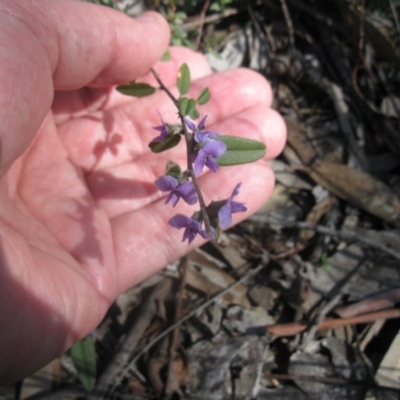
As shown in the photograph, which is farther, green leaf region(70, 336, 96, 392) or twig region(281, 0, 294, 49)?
twig region(281, 0, 294, 49)

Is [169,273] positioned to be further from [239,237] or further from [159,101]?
[159,101]

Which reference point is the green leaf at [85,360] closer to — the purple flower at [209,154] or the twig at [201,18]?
the purple flower at [209,154]

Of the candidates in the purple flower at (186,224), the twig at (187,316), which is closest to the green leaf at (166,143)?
the purple flower at (186,224)

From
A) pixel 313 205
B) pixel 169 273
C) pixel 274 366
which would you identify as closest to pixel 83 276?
pixel 169 273

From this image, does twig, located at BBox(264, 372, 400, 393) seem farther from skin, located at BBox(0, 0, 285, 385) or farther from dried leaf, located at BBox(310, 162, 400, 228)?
dried leaf, located at BBox(310, 162, 400, 228)

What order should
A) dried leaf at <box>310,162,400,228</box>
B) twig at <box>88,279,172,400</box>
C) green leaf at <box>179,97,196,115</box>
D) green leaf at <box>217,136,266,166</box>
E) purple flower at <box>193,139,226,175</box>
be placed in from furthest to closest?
1. dried leaf at <box>310,162,400,228</box>
2. twig at <box>88,279,172,400</box>
3. green leaf at <box>179,97,196,115</box>
4. green leaf at <box>217,136,266,166</box>
5. purple flower at <box>193,139,226,175</box>

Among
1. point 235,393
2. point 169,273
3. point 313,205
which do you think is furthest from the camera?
point 313,205

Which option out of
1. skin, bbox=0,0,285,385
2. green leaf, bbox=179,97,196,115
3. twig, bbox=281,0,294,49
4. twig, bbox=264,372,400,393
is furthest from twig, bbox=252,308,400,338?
twig, bbox=281,0,294,49
